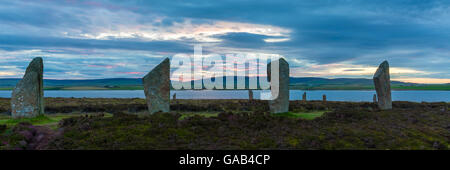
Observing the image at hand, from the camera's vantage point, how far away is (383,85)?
22953mm

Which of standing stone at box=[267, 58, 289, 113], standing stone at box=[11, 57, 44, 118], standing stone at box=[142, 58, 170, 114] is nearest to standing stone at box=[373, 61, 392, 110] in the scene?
standing stone at box=[267, 58, 289, 113]

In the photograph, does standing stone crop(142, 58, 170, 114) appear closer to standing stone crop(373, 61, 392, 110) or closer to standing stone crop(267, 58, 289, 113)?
standing stone crop(267, 58, 289, 113)

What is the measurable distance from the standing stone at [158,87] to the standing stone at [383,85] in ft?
49.1

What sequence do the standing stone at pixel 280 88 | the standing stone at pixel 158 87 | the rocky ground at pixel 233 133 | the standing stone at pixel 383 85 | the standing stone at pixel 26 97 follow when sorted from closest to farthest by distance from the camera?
the rocky ground at pixel 233 133, the standing stone at pixel 26 97, the standing stone at pixel 158 87, the standing stone at pixel 280 88, the standing stone at pixel 383 85

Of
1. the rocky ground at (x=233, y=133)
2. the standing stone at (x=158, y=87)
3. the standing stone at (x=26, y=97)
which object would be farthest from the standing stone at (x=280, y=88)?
the standing stone at (x=26, y=97)

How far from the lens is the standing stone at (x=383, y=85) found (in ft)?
75.1

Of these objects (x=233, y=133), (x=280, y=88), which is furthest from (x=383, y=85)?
(x=233, y=133)

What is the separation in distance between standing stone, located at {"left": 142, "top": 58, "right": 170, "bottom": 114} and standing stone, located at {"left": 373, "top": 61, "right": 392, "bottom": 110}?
1498 cm

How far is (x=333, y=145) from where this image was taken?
38.2ft

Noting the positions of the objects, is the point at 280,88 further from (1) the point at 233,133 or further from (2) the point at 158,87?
(2) the point at 158,87

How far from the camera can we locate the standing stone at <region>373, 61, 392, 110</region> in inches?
901

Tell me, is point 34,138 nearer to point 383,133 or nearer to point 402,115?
point 383,133

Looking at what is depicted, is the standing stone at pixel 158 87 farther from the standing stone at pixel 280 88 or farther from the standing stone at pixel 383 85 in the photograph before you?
the standing stone at pixel 383 85
